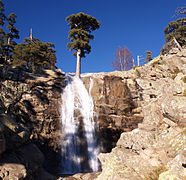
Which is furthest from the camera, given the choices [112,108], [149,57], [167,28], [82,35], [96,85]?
[149,57]

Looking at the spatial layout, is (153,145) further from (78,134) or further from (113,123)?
(78,134)

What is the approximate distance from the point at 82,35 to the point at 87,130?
19.1 m

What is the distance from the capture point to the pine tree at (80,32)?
2673cm

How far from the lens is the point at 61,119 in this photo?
16.1 meters

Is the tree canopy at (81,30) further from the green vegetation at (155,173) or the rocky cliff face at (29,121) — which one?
the green vegetation at (155,173)

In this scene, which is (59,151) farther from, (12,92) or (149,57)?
(149,57)

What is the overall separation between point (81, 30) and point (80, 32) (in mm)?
431

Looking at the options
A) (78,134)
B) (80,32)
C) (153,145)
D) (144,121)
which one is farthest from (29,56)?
(153,145)

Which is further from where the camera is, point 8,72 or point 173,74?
point 173,74

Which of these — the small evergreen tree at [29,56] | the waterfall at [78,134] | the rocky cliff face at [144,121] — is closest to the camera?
the rocky cliff face at [144,121]

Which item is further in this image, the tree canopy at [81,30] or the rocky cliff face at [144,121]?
the tree canopy at [81,30]

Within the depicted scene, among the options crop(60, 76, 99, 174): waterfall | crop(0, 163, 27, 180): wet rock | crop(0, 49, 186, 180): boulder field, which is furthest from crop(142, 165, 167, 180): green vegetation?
crop(60, 76, 99, 174): waterfall

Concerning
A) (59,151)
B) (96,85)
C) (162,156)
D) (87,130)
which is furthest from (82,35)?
(162,156)

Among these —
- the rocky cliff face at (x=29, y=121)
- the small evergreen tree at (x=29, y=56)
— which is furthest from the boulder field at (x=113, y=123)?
the small evergreen tree at (x=29, y=56)
